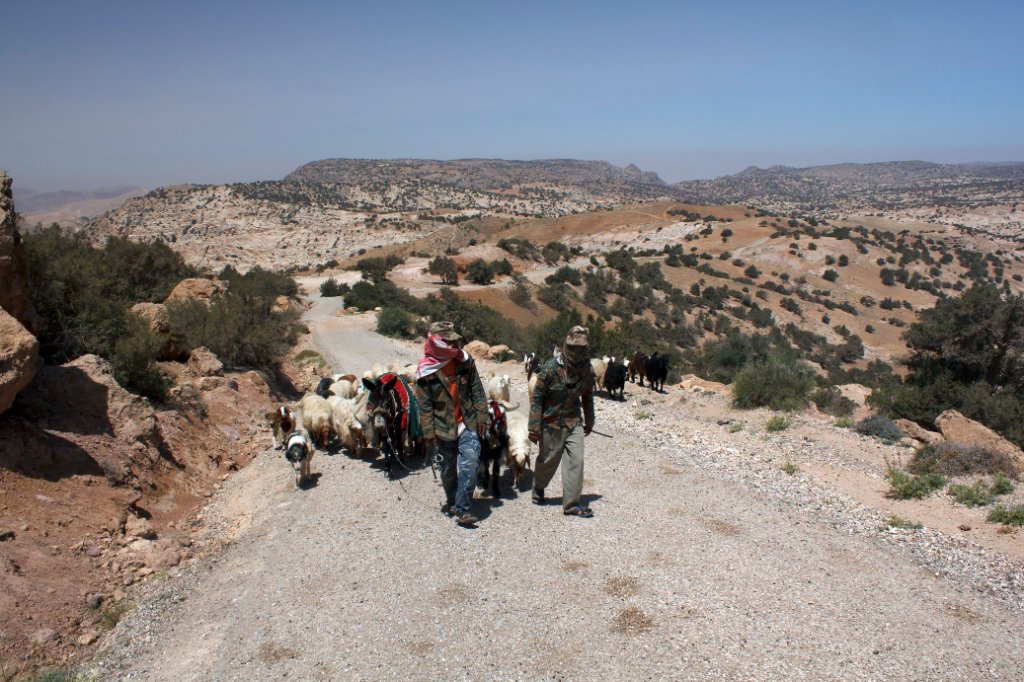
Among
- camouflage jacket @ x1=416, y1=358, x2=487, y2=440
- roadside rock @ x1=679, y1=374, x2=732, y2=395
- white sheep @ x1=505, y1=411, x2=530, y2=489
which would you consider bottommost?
roadside rock @ x1=679, y1=374, x2=732, y2=395

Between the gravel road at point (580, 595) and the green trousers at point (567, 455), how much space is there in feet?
1.05

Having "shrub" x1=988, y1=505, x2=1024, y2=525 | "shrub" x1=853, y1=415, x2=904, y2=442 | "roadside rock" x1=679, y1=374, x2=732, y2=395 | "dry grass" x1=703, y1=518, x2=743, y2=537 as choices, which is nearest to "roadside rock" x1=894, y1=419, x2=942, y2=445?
"shrub" x1=853, y1=415, x2=904, y2=442

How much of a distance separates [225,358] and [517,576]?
37.7 feet

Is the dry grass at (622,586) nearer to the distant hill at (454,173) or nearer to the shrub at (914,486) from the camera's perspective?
the shrub at (914,486)

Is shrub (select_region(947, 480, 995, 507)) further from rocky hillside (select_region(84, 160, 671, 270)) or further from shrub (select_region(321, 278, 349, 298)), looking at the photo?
rocky hillside (select_region(84, 160, 671, 270))

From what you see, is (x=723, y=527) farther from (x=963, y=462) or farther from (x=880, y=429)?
(x=880, y=429)

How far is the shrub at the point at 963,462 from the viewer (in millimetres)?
7762

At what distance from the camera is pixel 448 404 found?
639 cm

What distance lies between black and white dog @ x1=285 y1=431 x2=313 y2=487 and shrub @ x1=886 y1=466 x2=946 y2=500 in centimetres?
728

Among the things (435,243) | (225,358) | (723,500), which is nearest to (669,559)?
(723,500)

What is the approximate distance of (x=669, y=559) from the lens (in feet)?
19.1

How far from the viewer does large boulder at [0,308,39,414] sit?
21.9 ft

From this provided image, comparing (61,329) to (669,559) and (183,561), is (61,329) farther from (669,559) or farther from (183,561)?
(669,559)

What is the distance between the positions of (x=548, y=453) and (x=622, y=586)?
1708 millimetres
